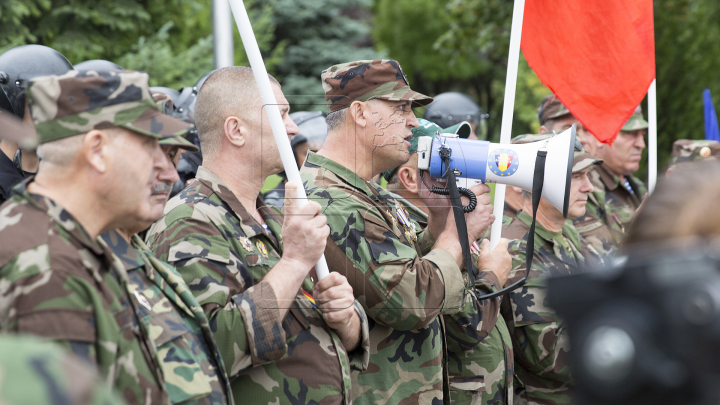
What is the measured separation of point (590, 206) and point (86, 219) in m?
4.77

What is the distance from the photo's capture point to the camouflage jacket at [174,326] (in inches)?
88.1

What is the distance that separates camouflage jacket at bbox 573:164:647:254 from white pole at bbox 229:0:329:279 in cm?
314

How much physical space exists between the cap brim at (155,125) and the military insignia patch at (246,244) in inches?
26.6

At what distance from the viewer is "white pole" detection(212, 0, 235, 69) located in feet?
26.3

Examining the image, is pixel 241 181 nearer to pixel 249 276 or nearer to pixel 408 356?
pixel 249 276

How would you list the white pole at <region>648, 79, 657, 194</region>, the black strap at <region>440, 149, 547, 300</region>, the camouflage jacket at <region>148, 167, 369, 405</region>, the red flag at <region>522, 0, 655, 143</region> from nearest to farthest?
the camouflage jacket at <region>148, 167, 369, 405</region>, the black strap at <region>440, 149, 547, 300</region>, the red flag at <region>522, 0, 655, 143</region>, the white pole at <region>648, 79, 657, 194</region>

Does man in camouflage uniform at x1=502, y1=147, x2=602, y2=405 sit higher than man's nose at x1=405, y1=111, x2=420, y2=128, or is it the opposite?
man's nose at x1=405, y1=111, x2=420, y2=128

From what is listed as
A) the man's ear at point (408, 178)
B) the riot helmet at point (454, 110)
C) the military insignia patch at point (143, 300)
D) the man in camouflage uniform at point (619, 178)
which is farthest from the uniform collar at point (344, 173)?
the riot helmet at point (454, 110)

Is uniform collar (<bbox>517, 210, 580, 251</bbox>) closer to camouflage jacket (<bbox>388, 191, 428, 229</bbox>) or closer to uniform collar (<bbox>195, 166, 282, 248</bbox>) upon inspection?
camouflage jacket (<bbox>388, 191, 428, 229</bbox>)

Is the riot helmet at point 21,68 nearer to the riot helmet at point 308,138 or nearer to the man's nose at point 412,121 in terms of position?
the man's nose at point 412,121

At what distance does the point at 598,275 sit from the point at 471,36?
57.6 feet

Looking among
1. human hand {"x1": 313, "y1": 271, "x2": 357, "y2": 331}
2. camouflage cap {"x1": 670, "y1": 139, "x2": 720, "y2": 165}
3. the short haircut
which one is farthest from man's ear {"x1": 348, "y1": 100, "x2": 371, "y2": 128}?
camouflage cap {"x1": 670, "y1": 139, "x2": 720, "y2": 165}

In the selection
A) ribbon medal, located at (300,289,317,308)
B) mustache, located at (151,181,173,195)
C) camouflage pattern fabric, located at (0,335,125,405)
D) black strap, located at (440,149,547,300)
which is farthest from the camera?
black strap, located at (440,149,547,300)

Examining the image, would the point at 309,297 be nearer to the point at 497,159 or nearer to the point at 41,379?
the point at 497,159
